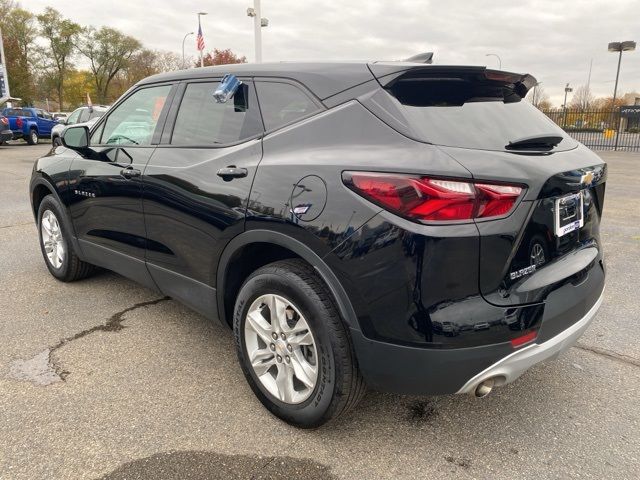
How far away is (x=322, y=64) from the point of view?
8.24 ft

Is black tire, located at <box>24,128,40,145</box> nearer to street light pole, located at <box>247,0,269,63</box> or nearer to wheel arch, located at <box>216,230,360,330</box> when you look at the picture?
street light pole, located at <box>247,0,269,63</box>

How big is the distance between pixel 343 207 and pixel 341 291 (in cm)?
35

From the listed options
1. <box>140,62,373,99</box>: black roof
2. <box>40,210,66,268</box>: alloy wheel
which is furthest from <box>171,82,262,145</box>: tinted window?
<box>40,210,66,268</box>: alloy wheel

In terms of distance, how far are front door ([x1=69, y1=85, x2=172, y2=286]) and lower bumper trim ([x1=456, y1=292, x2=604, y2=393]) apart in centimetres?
222

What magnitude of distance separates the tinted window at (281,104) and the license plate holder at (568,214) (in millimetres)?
1163

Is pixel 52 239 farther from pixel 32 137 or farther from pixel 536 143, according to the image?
pixel 32 137

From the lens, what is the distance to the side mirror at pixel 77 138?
381 cm

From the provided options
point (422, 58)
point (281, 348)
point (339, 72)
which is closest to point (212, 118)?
point (339, 72)

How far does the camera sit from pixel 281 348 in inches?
95.8

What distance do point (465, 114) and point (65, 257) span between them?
3.48 m

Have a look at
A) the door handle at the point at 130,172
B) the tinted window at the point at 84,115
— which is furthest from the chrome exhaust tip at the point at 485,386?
the tinted window at the point at 84,115

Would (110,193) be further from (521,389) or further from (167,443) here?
(521,389)

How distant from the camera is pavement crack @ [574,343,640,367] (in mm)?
3094

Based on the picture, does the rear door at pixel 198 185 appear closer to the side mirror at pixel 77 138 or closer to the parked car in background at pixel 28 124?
the side mirror at pixel 77 138
